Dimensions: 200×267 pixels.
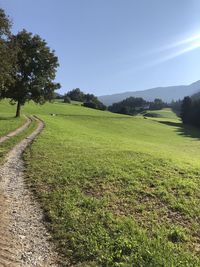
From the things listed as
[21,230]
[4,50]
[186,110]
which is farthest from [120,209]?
[186,110]

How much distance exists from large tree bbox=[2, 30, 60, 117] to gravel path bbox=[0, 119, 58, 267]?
38.5 m

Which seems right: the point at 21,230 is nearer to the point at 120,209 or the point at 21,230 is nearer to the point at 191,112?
the point at 120,209

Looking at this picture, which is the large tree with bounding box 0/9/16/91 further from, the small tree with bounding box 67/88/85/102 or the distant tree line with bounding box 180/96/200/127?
the small tree with bounding box 67/88/85/102

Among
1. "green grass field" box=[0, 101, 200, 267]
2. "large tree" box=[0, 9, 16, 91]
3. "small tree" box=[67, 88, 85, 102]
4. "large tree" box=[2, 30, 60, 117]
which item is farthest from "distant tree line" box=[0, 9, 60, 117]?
"small tree" box=[67, 88, 85, 102]

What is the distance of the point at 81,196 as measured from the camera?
12.8 m

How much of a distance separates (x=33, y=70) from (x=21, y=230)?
147ft

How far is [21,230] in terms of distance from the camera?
31.6 ft

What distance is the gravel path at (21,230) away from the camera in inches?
320

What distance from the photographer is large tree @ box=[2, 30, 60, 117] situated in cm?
5128

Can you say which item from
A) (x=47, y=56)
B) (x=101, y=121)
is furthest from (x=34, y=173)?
(x=101, y=121)

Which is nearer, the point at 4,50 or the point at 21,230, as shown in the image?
the point at 21,230

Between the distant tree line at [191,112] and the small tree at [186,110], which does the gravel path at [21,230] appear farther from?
the small tree at [186,110]

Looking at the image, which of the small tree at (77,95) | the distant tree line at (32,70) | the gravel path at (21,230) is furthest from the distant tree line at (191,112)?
the gravel path at (21,230)

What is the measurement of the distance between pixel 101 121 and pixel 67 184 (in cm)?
6512
